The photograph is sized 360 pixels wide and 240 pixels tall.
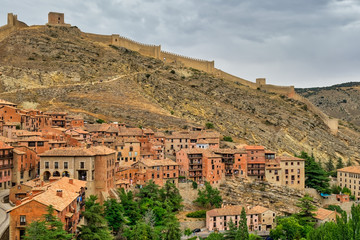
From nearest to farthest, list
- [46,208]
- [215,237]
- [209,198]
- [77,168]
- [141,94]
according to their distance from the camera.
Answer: [46,208] < [77,168] < [215,237] < [209,198] < [141,94]

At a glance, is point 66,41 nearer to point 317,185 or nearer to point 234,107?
point 234,107

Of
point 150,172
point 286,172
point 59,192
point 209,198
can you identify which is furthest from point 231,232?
point 59,192

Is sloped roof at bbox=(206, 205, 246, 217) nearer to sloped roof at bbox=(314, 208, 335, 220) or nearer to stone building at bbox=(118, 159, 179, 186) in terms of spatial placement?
stone building at bbox=(118, 159, 179, 186)

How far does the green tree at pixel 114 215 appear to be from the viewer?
42344 millimetres

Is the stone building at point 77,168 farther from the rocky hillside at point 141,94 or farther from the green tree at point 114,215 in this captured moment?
the rocky hillside at point 141,94

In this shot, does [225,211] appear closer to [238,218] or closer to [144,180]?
[238,218]

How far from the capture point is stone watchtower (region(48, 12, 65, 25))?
118875 mm

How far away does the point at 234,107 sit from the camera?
368 feet

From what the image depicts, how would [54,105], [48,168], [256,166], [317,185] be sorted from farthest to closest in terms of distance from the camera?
[54,105], [317,185], [256,166], [48,168]

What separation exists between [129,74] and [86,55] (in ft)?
43.1

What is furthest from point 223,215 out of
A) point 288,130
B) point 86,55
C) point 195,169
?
point 86,55

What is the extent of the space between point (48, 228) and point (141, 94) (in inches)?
2912

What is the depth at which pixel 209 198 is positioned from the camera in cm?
5628

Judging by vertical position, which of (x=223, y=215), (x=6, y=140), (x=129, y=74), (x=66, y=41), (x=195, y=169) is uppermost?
(x=66, y=41)
